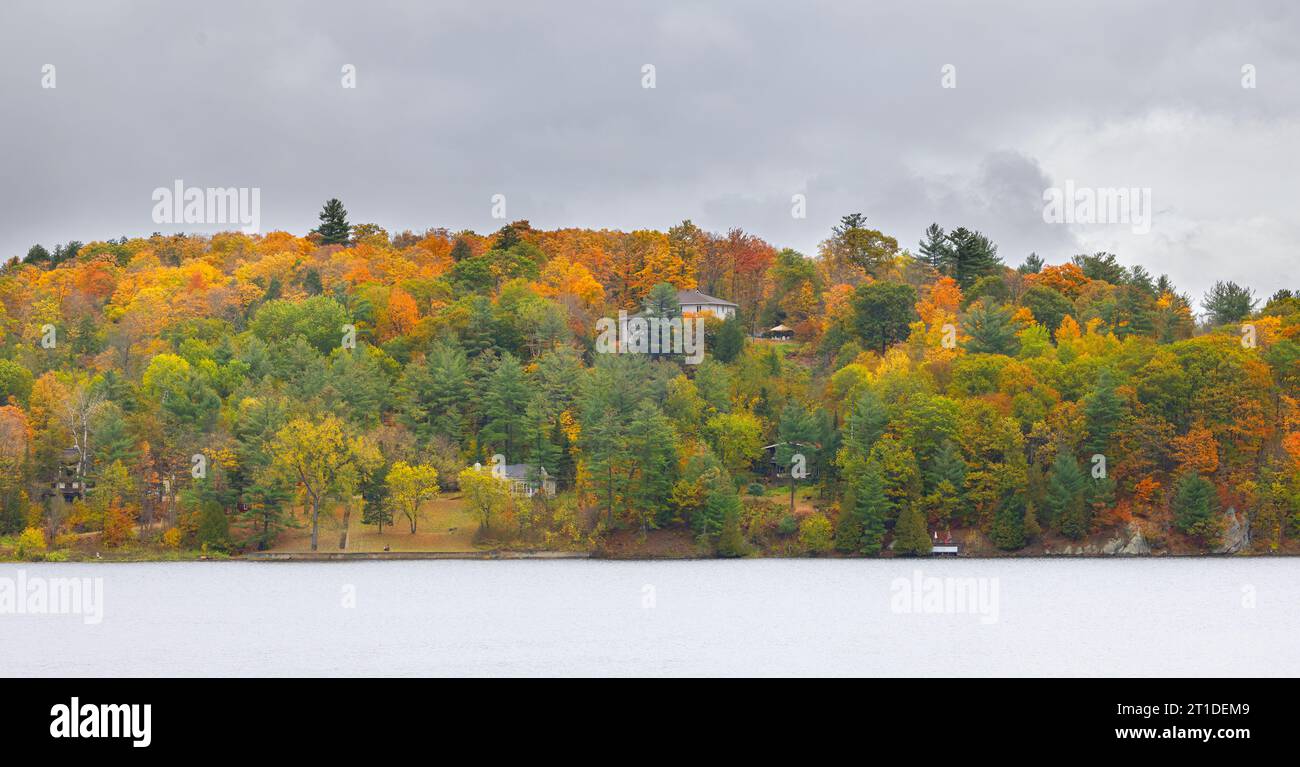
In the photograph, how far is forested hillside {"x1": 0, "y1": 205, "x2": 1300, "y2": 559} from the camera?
7919 centimetres

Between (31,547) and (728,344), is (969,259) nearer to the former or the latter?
(728,344)

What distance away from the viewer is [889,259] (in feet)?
422

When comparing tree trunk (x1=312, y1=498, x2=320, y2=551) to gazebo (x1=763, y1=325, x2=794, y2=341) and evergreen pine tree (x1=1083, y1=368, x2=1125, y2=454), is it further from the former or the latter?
gazebo (x1=763, y1=325, x2=794, y2=341)

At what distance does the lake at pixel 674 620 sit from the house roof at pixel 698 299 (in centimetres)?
4289

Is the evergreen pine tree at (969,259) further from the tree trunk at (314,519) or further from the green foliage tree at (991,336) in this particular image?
the tree trunk at (314,519)

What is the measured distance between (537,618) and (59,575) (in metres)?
28.3

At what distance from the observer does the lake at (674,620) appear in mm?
44062

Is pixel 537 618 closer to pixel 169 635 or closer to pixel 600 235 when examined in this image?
pixel 169 635

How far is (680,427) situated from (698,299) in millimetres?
30436

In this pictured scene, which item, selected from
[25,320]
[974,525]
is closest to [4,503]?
[25,320]

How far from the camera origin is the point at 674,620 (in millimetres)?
53562

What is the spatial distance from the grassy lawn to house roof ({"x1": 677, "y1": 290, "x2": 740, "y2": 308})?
1449 inches

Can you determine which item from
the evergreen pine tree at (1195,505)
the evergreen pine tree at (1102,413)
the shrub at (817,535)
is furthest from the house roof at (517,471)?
the evergreen pine tree at (1195,505)
